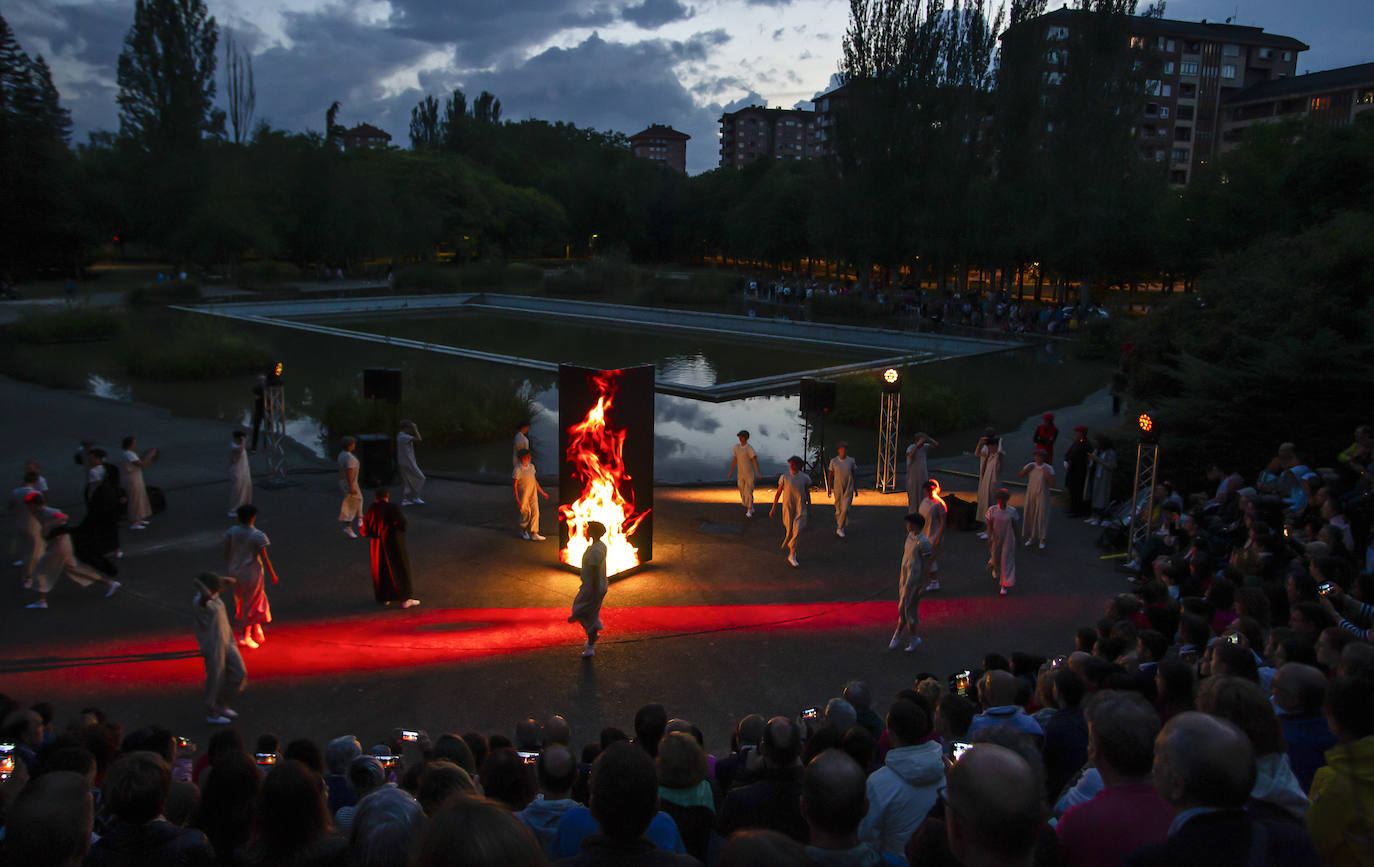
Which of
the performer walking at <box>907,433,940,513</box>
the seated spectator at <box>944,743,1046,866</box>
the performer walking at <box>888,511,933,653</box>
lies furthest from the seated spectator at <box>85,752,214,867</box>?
the performer walking at <box>907,433,940,513</box>

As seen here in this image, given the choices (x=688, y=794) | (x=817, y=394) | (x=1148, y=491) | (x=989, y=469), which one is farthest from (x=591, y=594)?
(x=1148, y=491)

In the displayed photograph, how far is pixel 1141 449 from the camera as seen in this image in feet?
37.9

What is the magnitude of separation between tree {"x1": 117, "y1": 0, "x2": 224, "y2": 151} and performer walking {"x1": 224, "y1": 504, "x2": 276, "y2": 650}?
59.5m

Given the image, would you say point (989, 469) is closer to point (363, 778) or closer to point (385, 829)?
point (363, 778)

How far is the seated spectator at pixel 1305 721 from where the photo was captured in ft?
Result: 13.3

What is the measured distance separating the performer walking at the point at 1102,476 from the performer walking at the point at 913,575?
5.79 meters

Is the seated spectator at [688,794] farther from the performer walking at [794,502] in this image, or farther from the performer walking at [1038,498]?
the performer walking at [1038,498]

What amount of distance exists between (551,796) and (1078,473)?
39.0ft

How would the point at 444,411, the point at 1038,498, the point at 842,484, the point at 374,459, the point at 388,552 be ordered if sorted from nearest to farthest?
the point at 388,552
the point at 1038,498
the point at 842,484
the point at 374,459
the point at 444,411

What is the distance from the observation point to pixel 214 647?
7191mm

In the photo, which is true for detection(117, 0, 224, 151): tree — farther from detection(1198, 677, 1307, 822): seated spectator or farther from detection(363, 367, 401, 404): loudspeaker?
detection(1198, 677, 1307, 822): seated spectator

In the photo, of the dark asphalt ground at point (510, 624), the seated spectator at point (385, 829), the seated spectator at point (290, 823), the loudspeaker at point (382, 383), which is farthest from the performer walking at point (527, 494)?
the seated spectator at point (290, 823)

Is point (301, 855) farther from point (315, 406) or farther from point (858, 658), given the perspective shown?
point (315, 406)

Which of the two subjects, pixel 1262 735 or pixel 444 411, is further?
pixel 444 411
